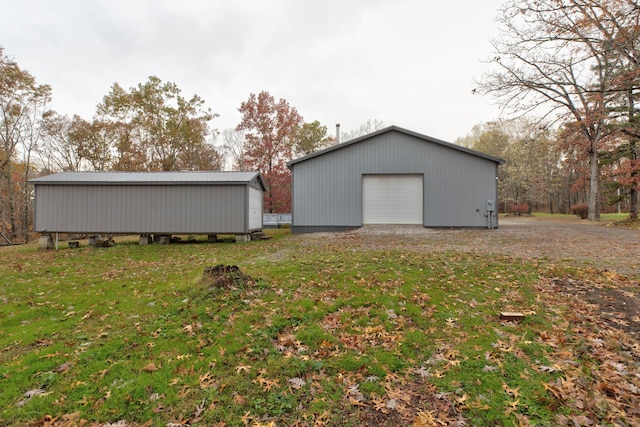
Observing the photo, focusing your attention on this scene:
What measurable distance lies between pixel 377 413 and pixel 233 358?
4.89 feet

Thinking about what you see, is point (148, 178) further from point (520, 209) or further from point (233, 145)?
point (520, 209)

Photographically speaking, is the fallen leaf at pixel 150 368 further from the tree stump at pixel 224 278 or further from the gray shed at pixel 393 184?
the gray shed at pixel 393 184

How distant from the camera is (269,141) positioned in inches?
1015

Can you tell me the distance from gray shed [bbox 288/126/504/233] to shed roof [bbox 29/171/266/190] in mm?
3552

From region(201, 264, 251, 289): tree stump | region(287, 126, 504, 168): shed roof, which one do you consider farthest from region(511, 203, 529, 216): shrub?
region(201, 264, 251, 289): tree stump

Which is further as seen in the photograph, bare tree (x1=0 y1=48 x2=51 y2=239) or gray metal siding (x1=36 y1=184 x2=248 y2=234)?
bare tree (x1=0 y1=48 x2=51 y2=239)

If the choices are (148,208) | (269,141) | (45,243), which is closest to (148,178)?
(148,208)

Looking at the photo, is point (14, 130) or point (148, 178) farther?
point (14, 130)

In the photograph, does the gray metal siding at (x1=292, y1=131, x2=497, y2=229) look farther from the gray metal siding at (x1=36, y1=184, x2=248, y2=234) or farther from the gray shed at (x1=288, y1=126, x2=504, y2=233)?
the gray metal siding at (x1=36, y1=184, x2=248, y2=234)

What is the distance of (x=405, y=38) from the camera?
1415cm

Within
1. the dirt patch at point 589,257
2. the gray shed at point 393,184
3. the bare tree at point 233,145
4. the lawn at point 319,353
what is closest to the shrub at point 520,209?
the gray shed at point 393,184

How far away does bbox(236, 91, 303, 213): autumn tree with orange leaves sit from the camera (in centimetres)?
2577

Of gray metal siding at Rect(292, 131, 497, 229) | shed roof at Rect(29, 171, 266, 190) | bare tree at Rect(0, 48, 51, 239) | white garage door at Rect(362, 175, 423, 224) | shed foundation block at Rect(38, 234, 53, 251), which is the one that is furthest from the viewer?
bare tree at Rect(0, 48, 51, 239)

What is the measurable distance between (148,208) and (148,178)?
4.42ft
